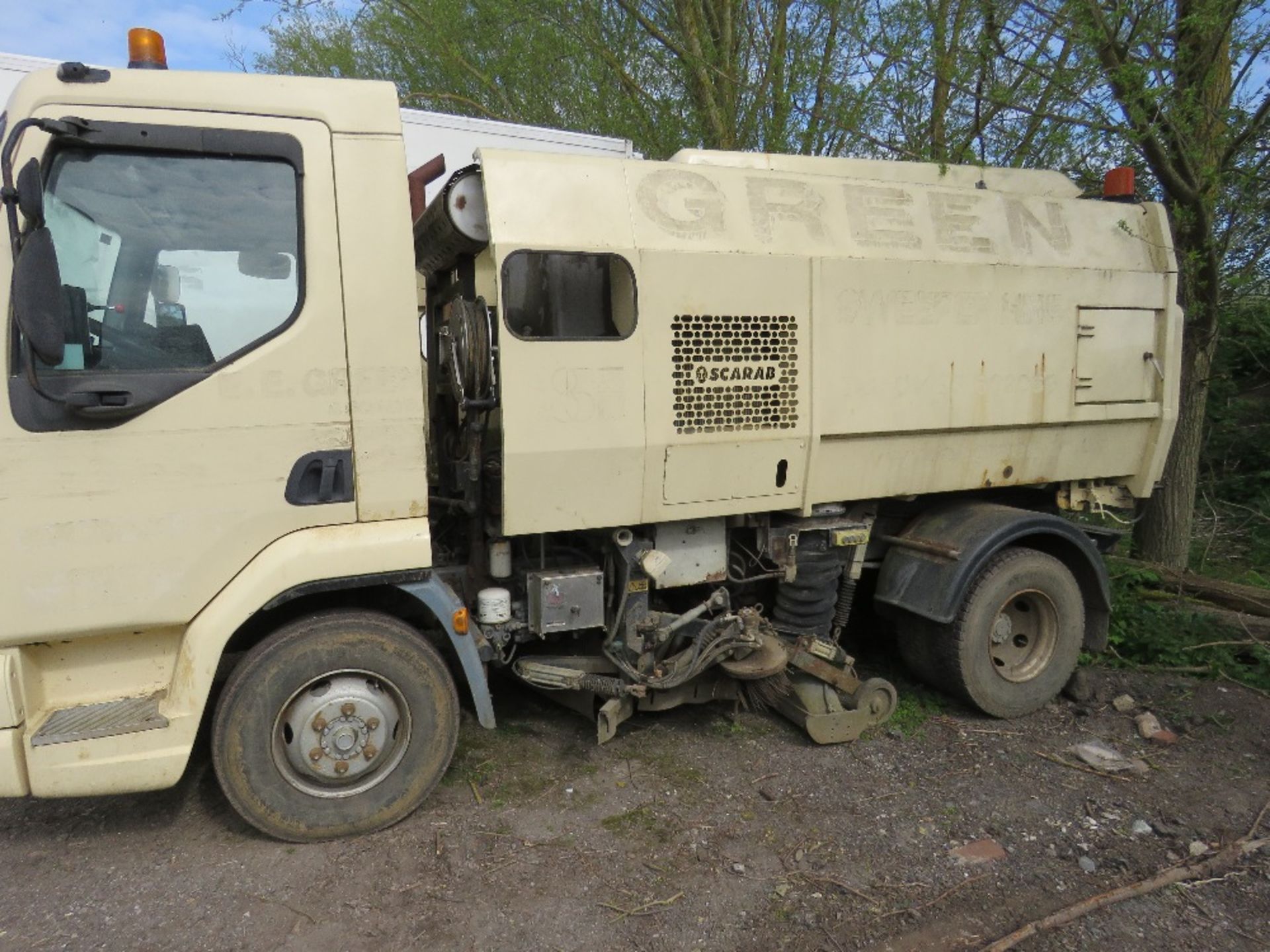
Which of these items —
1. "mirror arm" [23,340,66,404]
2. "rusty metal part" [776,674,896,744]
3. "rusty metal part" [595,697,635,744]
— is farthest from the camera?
"rusty metal part" [776,674,896,744]

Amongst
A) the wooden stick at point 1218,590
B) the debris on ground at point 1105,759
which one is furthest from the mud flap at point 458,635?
the wooden stick at point 1218,590

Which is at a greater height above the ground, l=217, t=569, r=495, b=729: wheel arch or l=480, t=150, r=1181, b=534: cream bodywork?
l=480, t=150, r=1181, b=534: cream bodywork

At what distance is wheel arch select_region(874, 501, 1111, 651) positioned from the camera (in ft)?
13.5

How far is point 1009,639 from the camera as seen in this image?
4.62 meters

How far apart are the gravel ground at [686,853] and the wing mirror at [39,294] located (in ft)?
6.15

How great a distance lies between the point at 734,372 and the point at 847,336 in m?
0.60

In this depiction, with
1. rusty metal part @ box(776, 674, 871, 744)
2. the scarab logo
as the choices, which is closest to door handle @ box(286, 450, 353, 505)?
the scarab logo

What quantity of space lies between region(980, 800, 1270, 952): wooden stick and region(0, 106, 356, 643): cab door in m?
2.68

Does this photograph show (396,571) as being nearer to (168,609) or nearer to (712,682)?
(168,609)

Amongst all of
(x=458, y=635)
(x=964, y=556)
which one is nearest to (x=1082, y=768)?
(x=964, y=556)

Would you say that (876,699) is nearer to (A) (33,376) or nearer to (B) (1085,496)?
(B) (1085,496)

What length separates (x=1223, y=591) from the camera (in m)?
5.55

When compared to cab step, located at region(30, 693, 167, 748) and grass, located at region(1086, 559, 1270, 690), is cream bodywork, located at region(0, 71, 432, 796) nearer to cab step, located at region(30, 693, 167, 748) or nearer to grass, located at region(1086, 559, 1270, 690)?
cab step, located at region(30, 693, 167, 748)

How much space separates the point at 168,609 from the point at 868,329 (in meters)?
3.05
